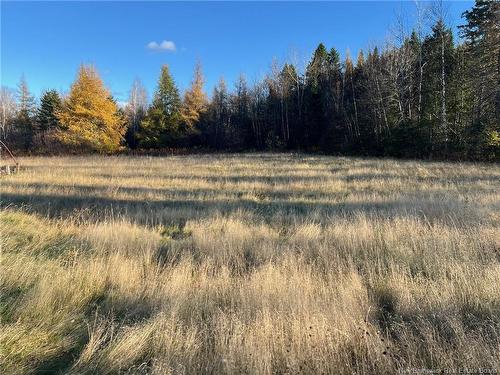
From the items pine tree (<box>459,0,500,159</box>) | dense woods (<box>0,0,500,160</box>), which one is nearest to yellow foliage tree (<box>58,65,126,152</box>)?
dense woods (<box>0,0,500,160</box>)

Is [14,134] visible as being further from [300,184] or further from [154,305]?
[154,305]

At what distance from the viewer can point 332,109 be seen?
144 ft

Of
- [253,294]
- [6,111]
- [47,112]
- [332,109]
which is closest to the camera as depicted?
[253,294]

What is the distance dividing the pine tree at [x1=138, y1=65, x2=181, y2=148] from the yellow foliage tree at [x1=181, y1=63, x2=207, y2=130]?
4.18 ft

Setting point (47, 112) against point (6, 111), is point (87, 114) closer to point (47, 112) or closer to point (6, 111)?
point (47, 112)

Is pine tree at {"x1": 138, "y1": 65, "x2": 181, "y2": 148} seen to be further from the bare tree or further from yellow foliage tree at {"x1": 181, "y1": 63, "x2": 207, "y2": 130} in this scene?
the bare tree

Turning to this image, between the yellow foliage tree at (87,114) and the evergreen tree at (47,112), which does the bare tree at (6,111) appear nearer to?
the evergreen tree at (47,112)

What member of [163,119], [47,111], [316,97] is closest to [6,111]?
[47,111]

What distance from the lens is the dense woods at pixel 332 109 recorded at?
26391mm

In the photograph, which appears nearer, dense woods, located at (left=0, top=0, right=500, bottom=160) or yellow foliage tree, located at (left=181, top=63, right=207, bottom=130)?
dense woods, located at (left=0, top=0, right=500, bottom=160)

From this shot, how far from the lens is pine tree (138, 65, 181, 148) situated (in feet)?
152

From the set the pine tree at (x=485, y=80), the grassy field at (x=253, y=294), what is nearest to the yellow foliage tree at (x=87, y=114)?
the grassy field at (x=253, y=294)

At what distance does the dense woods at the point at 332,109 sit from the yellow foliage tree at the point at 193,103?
0.14 metres

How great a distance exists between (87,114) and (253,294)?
3868cm
